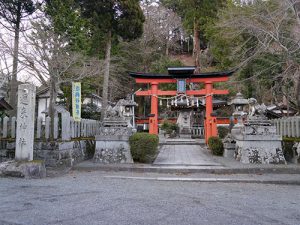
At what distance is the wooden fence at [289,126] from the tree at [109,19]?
10.6 m

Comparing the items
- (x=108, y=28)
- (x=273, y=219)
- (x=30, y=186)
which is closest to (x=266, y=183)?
(x=273, y=219)

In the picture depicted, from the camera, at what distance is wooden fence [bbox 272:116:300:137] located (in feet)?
33.2

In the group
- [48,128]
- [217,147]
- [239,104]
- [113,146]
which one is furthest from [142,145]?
[239,104]

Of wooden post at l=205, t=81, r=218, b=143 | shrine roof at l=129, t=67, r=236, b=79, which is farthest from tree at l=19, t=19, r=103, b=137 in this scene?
wooden post at l=205, t=81, r=218, b=143

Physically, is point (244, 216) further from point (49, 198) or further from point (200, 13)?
point (200, 13)

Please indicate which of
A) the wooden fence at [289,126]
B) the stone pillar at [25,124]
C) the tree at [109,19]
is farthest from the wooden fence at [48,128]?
the wooden fence at [289,126]

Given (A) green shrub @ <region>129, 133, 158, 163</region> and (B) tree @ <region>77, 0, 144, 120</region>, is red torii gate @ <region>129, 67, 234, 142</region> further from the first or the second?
(A) green shrub @ <region>129, 133, 158, 163</region>

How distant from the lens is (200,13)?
83.7 feet

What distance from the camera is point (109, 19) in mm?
17688

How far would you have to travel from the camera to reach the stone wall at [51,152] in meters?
8.62

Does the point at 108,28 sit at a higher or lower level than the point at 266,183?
higher

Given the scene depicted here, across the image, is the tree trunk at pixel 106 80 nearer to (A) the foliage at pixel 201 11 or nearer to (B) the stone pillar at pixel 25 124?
(B) the stone pillar at pixel 25 124

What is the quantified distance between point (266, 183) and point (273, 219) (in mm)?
3689

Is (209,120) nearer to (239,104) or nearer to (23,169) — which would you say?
(239,104)
